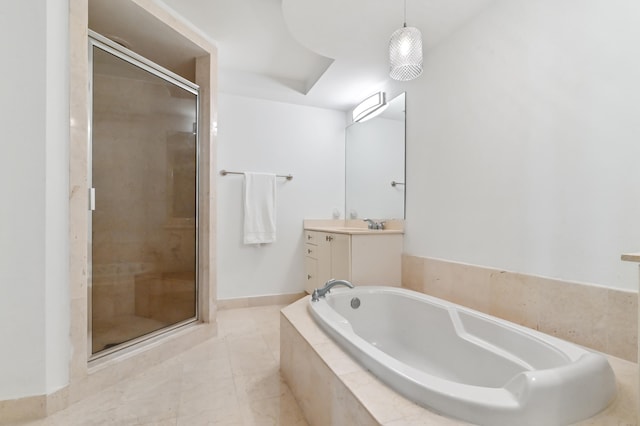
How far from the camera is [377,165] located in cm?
274

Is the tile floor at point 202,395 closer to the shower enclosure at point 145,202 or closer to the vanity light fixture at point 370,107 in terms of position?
the shower enclosure at point 145,202

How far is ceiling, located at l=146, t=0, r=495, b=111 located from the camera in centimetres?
170

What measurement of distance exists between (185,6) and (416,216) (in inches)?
81.5

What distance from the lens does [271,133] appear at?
3047mm

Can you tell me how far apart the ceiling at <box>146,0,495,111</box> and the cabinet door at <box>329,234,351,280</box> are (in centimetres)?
135

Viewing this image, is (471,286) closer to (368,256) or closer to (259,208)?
(368,256)

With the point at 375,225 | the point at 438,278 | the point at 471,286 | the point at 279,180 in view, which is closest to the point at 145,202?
the point at 279,180

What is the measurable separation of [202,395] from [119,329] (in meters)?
0.84

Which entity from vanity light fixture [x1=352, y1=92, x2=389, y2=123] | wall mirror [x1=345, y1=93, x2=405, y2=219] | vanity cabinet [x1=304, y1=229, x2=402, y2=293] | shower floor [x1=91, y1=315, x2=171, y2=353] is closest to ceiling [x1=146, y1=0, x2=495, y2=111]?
vanity light fixture [x1=352, y1=92, x2=389, y2=123]

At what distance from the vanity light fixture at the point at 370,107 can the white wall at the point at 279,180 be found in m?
0.31

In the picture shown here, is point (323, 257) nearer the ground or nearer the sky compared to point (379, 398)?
nearer the sky

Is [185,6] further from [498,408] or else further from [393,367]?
[498,408]

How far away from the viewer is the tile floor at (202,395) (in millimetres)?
1310

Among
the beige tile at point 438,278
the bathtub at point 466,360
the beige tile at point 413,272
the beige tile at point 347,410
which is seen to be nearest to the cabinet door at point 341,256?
the bathtub at point 466,360
